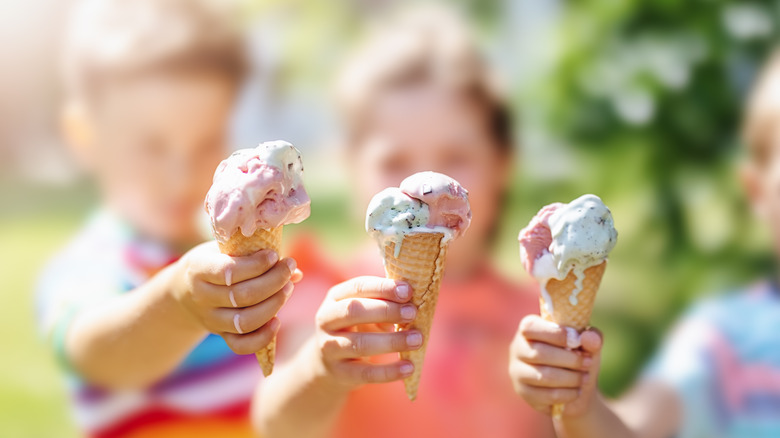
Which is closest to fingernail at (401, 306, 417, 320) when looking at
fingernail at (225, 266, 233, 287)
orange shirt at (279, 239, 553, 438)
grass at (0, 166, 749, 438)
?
fingernail at (225, 266, 233, 287)

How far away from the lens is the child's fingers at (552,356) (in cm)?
87

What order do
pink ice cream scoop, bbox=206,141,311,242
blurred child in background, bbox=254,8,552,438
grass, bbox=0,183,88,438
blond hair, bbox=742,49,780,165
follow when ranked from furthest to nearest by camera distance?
grass, bbox=0,183,88,438 → blond hair, bbox=742,49,780,165 → blurred child in background, bbox=254,8,552,438 → pink ice cream scoop, bbox=206,141,311,242

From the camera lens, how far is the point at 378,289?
0.85 metres

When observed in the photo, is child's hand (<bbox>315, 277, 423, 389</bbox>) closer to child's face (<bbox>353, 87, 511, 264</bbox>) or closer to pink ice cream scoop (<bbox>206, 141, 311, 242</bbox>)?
pink ice cream scoop (<bbox>206, 141, 311, 242</bbox>)

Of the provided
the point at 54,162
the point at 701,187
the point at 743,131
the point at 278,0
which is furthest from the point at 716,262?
the point at 54,162

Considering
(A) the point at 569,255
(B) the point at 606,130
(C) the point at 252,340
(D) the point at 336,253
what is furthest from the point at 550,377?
(D) the point at 336,253

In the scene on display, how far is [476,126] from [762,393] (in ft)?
3.06

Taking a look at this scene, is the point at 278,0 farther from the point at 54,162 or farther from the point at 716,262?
the point at 716,262

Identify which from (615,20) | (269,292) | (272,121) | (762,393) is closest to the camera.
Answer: (269,292)

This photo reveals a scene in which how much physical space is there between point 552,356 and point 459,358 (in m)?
0.96

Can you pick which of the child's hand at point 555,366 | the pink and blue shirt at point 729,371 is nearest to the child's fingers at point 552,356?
the child's hand at point 555,366

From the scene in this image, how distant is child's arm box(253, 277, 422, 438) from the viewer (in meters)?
0.85

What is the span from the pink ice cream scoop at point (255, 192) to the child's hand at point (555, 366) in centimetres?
32

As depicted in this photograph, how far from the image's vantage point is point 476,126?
1847 millimetres
